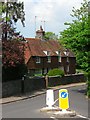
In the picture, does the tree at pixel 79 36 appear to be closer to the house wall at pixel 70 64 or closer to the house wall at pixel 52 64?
the house wall at pixel 52 64

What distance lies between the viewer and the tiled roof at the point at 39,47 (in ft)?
201

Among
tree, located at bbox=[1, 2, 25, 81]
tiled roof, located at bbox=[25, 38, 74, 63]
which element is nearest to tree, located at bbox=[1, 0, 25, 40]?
tree, located at bbox=[1, 2, 25, 81]

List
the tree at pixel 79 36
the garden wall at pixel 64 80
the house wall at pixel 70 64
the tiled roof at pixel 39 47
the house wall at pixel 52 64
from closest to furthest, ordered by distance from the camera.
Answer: the tree at pixel 79 36
the garden wall at pixel 64 80
the tiled roof at pixel 39 47
the house wall at pixel 52 64
the house wall at pixel 70 64

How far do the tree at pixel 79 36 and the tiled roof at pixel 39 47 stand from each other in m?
27.7

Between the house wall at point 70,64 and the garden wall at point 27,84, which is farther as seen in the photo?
the house wall at point 70,64

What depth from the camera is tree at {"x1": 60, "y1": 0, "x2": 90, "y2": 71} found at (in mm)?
28969

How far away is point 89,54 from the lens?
28500 millimetres

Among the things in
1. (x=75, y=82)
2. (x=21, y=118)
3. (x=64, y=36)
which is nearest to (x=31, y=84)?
(x=64, y=36)

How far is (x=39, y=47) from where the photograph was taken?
214 feet

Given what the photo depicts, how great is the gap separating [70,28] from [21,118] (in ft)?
51.8

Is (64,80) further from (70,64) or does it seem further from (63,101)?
(63,101)

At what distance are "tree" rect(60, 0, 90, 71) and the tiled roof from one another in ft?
90.9

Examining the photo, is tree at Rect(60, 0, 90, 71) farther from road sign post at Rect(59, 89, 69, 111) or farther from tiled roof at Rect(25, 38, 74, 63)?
tiled roof at Rect(25, 38, 74, 63)

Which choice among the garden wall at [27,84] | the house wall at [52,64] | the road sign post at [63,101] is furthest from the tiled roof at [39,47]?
the road sign post at [63,101]
